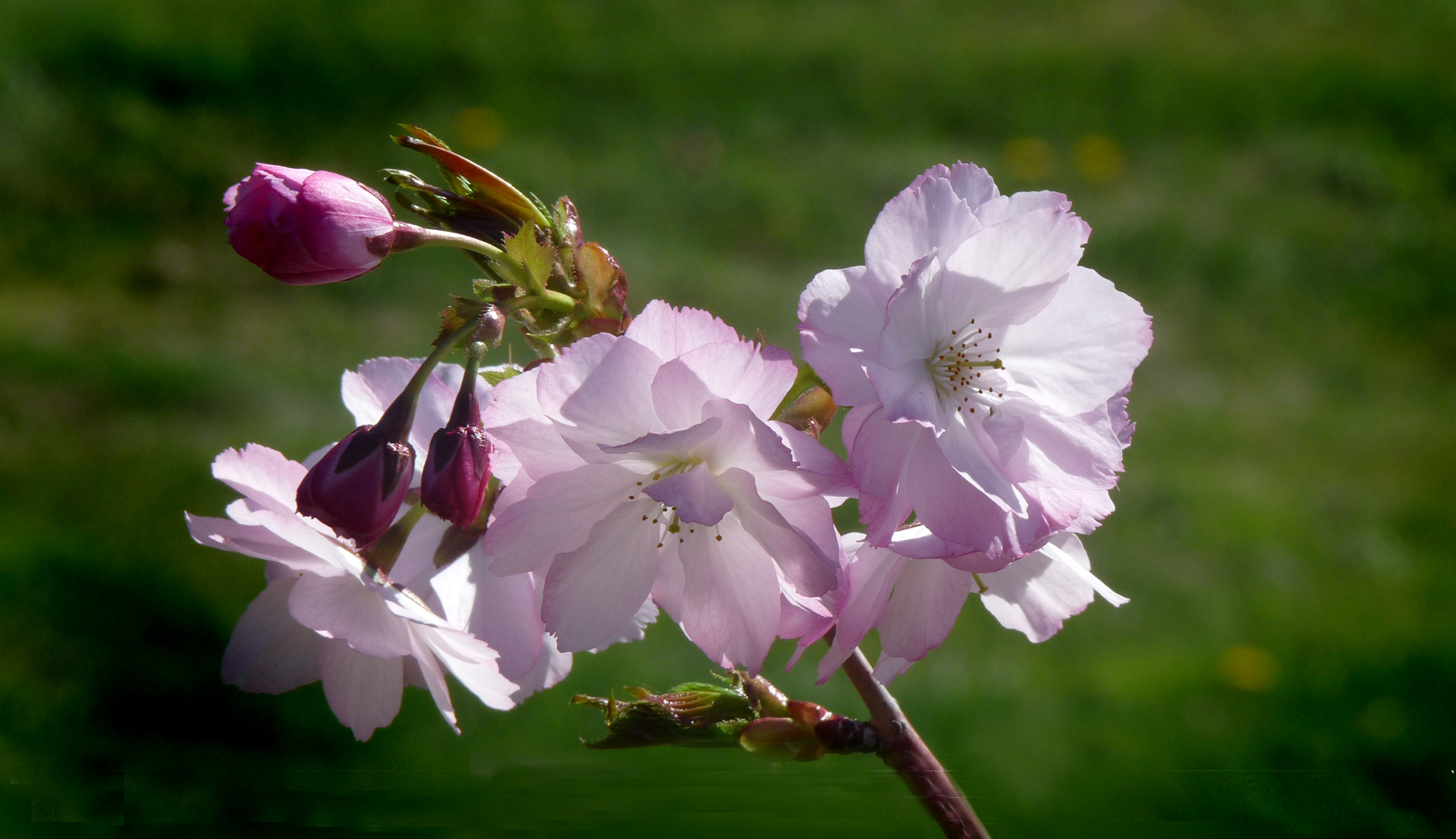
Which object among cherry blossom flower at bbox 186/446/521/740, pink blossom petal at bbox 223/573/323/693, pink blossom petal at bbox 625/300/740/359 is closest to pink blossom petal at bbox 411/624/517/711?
cherry blossom flower at bbox 186/446/521/740

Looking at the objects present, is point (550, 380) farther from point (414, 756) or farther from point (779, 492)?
point (414, 756)

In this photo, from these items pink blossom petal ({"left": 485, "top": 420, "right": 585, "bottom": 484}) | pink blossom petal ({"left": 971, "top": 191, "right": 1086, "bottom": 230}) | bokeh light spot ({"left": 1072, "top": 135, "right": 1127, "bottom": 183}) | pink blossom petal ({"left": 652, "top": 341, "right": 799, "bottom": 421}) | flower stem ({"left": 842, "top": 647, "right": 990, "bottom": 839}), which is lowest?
flower stem ({"left": 842, "top": 647, "right": 990, "bottom": 839})

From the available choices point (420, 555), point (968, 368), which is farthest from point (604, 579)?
point (968, 368)

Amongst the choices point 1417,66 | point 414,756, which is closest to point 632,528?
point 414,756

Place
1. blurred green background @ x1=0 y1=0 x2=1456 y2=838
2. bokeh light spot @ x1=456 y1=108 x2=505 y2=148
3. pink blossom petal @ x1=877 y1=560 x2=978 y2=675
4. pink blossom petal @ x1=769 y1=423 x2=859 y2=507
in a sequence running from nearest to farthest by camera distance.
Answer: pink blossom petal @ x1=769 y1=423 x2=859 y2=507
pink blossom petal @ x1=877 y1=560 x2=978 y2=675
blurred green background @ x1=0 y1=0 x2=1456 y2=838
bokeh light spot @ x1=456 y1=108 x2=505 y2=148

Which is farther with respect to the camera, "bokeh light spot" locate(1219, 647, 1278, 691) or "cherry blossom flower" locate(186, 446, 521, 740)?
"bokeh light spot" locate(1219, 647, 1278, 691)

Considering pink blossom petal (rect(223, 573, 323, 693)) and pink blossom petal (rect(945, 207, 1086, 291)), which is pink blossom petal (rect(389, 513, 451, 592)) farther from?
pink blossom petal (rect(945, 207, 1086, 291))
